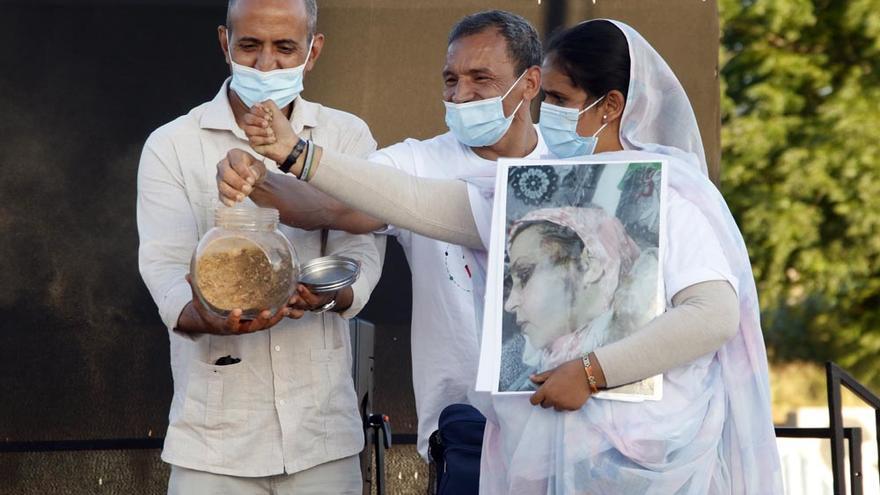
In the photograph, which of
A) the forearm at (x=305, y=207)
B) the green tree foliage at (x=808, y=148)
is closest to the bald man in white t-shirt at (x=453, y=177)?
the forearm at (x=305, y=207)

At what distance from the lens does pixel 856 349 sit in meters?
12.9

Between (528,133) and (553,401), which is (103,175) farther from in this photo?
(553,401)

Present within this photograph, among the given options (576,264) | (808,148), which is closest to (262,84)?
(576,264)

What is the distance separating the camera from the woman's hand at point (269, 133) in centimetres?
243

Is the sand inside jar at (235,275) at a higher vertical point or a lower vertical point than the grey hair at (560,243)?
lower

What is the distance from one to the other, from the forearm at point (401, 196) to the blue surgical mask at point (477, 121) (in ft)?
1.87

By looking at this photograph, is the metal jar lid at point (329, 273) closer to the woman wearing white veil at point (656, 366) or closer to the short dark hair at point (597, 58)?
the woman wearing white veil at point (656, 366)

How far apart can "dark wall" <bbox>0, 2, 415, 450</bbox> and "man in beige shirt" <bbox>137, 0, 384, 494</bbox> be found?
1389mm

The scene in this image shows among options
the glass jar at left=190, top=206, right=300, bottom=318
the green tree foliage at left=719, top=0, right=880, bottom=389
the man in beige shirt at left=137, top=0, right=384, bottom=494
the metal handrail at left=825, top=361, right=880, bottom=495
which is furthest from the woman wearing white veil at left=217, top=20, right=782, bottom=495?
the green tree foliage at left=719, top=0, right=880, bottom=389

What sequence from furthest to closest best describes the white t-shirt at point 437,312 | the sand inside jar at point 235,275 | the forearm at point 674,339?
the white t-shirt at point 437,312
the sand inside jar at point 235,275
the forearm at point 674,339

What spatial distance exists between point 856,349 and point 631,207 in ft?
36.6

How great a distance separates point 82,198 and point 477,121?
1643mm

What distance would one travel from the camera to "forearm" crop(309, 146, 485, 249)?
2471 millimetres

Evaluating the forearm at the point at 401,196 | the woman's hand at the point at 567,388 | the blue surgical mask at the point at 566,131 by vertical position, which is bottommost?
the woman's hand at the point at 567,388
